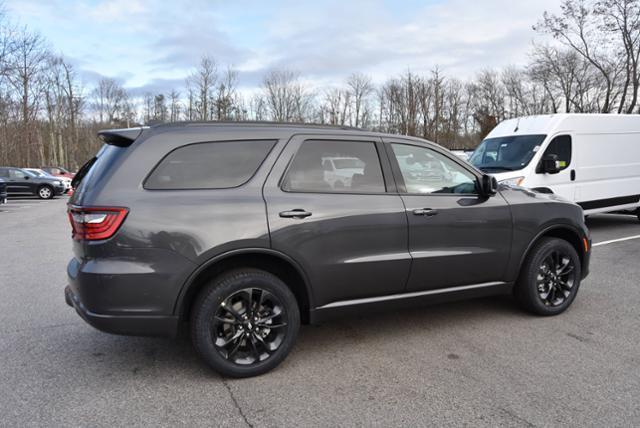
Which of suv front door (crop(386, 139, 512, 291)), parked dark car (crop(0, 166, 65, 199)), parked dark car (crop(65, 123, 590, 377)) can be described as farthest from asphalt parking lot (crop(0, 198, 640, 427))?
parked dark car (crop(0, 166, 65, 199))

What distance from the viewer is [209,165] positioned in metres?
3.38

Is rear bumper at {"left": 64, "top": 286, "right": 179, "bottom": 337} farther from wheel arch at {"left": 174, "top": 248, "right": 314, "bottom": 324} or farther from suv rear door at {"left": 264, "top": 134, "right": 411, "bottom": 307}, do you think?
suv rear door at {"left": 264, "top": 134, "right": 411, "bottom": 307}

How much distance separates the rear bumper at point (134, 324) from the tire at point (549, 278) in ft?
10.7

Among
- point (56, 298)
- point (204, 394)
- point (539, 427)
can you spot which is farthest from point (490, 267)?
point (56, 298)

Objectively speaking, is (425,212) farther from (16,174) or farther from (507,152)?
(16,174)

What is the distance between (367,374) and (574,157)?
811 centimetres

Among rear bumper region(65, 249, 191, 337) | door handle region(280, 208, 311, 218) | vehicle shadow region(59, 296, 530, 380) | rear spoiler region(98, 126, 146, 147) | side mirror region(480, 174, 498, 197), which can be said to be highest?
rear spoiler region(98, 126, 146, 147)

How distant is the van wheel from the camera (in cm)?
2389

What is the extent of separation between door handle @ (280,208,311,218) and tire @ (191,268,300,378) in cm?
45

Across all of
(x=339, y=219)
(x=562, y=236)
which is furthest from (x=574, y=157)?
(x=339, y=219)

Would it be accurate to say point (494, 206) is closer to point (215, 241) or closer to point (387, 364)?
point (387, 364)

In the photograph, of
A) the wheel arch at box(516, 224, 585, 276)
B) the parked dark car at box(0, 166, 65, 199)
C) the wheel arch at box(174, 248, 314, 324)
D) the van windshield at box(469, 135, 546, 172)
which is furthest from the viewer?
the parked dark car at box(0, 166, 65, 199)

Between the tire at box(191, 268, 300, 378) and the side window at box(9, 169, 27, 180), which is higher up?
the side window at box(9, 169, 27, 180)

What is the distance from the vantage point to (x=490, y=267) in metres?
4.32
